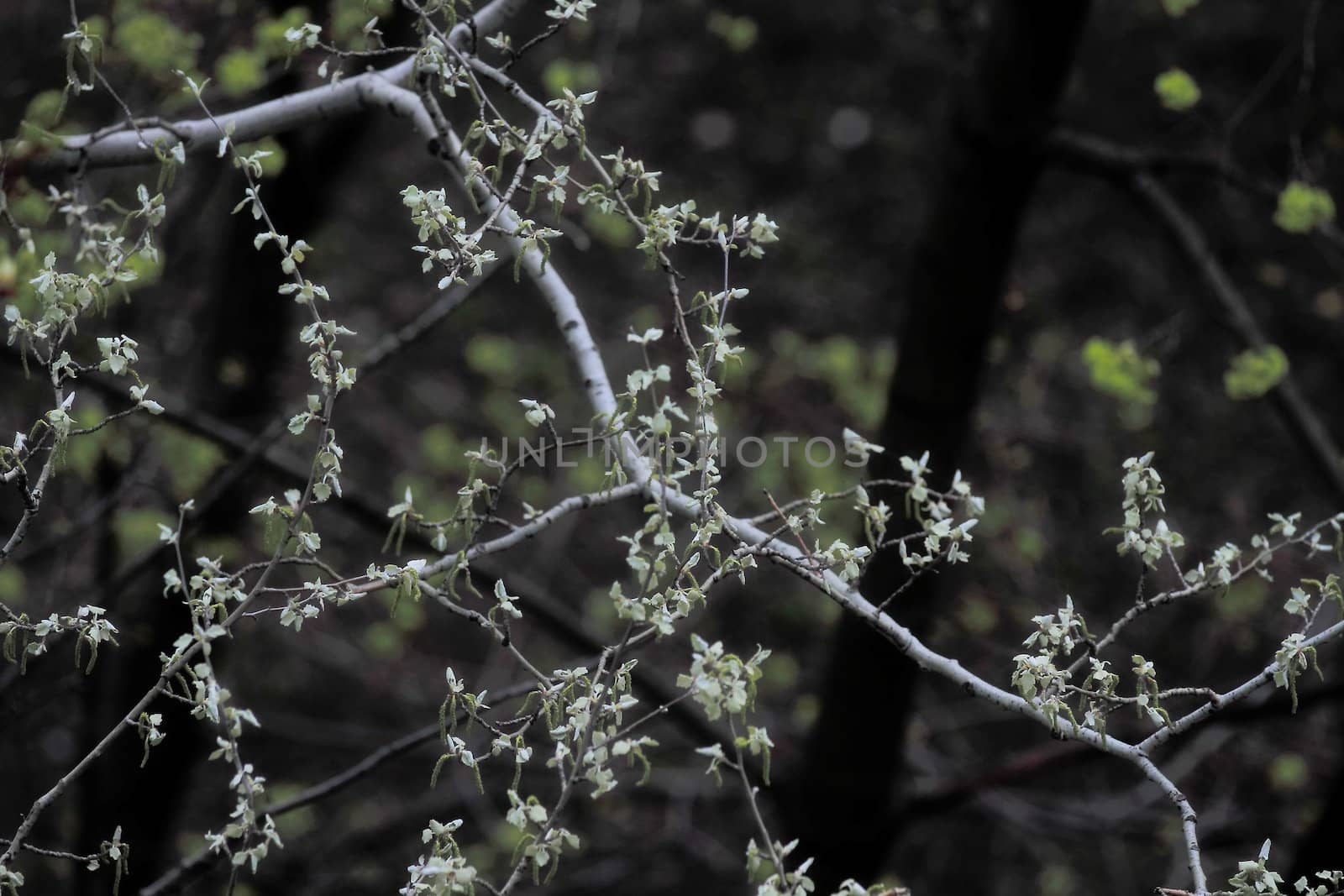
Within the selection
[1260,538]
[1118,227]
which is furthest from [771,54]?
[1260,538]

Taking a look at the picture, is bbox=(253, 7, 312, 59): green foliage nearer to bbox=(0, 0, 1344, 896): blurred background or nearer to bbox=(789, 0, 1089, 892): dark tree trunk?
bbox=(0, 0, 1344, 896): blurred background

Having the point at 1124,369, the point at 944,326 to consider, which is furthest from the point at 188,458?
the point at 1124,369

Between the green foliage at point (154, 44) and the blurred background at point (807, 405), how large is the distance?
0.06 feet

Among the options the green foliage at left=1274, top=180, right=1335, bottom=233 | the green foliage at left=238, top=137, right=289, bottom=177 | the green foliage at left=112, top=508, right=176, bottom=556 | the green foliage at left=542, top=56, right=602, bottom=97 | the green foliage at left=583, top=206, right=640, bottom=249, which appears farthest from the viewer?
the green foliage at left=583, top=206, right=640, bottom=249

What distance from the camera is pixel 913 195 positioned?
266 inches

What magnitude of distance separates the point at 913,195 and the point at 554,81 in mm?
2934

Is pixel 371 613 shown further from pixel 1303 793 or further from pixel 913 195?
pixel 1303 793

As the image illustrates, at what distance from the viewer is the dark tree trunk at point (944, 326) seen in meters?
3.54

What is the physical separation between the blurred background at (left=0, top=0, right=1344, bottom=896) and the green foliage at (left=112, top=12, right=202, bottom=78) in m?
0.02

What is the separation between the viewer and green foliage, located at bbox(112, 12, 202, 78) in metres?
3.51

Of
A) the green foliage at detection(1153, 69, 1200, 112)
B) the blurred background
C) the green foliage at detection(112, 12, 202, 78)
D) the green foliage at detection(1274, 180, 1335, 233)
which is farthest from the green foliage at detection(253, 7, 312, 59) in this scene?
the green foliage at detection(1274, 180, 1335, 233)

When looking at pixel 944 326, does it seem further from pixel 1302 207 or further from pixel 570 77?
pixel 570 77

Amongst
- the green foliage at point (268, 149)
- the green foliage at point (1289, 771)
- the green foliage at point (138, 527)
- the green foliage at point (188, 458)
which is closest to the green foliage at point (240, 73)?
the green foliage at point (268, 149)

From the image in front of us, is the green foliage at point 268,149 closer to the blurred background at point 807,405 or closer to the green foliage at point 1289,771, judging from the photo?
the blurred background at point 807,405
